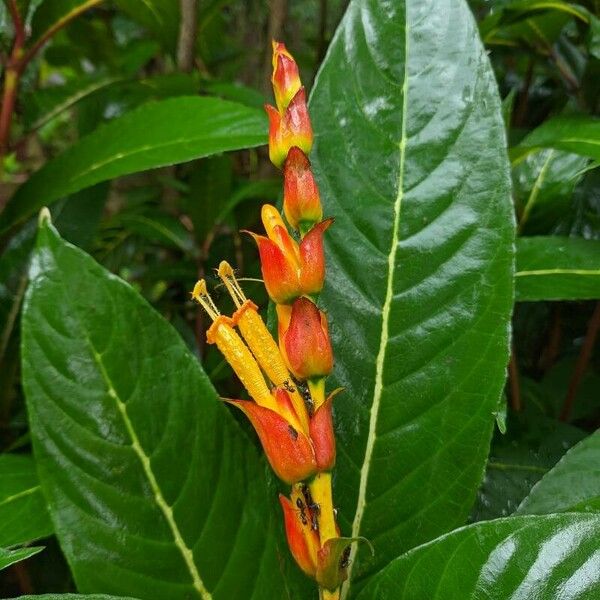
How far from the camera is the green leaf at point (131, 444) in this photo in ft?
1.55

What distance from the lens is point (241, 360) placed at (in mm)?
448

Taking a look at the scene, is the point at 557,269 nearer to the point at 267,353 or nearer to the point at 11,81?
the point at 267,353

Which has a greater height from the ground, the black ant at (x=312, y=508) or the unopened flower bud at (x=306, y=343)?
the unopened flower bud at (x=306, y=343)

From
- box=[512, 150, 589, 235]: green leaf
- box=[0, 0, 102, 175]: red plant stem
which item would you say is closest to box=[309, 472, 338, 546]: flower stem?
box=[512, 150, 589, 235]: green leaf

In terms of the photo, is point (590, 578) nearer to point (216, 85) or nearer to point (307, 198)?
point (307, 198)

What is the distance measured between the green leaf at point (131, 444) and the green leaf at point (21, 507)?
83 mm

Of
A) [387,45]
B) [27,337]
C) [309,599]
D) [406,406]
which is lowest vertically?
[309,599]

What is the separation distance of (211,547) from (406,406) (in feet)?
0.56

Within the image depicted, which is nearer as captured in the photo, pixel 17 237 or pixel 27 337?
pixel 27 337

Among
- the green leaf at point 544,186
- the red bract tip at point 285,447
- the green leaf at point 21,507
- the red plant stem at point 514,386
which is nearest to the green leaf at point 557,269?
the green leaf at point 544,186

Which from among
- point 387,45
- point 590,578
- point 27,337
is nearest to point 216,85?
point 387,45

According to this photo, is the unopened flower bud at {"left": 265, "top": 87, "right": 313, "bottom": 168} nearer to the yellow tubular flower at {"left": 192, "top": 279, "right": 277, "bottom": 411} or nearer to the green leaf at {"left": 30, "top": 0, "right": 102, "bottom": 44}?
the yellow tubular flower at {"left": 192, "top": 279, "right": 277, "bottom": 411}

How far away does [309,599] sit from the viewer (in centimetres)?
50

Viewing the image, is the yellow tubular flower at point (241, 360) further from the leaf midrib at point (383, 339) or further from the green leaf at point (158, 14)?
the green leaf at point (158, 14)
